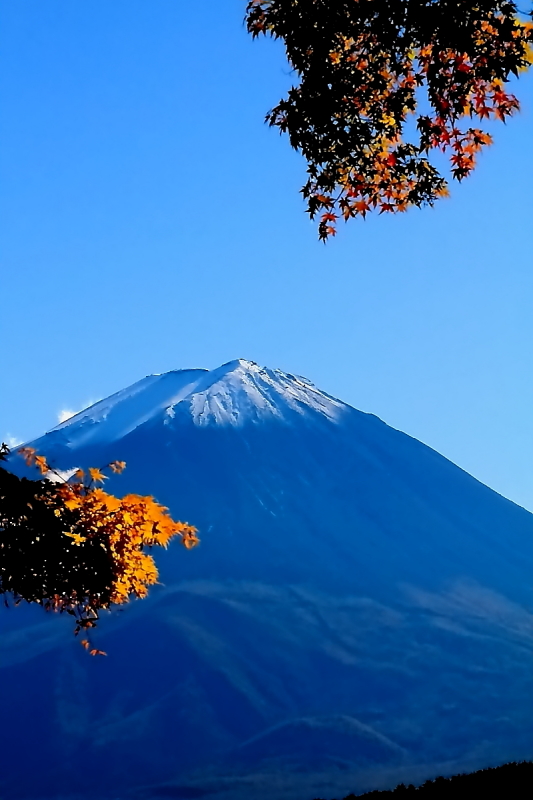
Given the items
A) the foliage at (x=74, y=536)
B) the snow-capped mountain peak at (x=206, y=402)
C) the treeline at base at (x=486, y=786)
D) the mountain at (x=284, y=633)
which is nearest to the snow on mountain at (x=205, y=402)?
the snow-capped mountain peak at (x=206, y=402)

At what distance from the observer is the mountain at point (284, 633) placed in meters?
98.7

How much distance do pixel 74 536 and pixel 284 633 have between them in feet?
355

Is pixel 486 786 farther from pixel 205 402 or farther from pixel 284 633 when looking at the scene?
pixel 205 402

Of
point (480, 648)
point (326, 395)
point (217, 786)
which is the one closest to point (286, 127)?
point (217, 786)

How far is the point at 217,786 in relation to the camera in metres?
94.1

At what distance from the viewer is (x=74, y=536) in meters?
8.48

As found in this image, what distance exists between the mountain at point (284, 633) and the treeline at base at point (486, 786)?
88148 mm

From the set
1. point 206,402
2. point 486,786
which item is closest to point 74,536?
point 486,786

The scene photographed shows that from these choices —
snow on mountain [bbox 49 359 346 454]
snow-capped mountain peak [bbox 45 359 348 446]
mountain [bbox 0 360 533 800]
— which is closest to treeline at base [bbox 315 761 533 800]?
mountain [bbox 0 360 533 800]

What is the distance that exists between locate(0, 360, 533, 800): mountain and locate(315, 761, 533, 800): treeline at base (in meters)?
88.1

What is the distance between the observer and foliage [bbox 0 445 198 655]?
8492 millimetres

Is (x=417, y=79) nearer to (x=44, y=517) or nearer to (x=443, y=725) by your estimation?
(x=44, y=517)

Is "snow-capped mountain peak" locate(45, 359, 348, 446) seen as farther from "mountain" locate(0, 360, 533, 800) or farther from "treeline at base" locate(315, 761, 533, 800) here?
"treeline at base" locate(315, 761, 533, 800)

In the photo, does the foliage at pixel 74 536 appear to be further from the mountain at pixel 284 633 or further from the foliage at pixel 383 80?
the mountain at pixel 284 633
